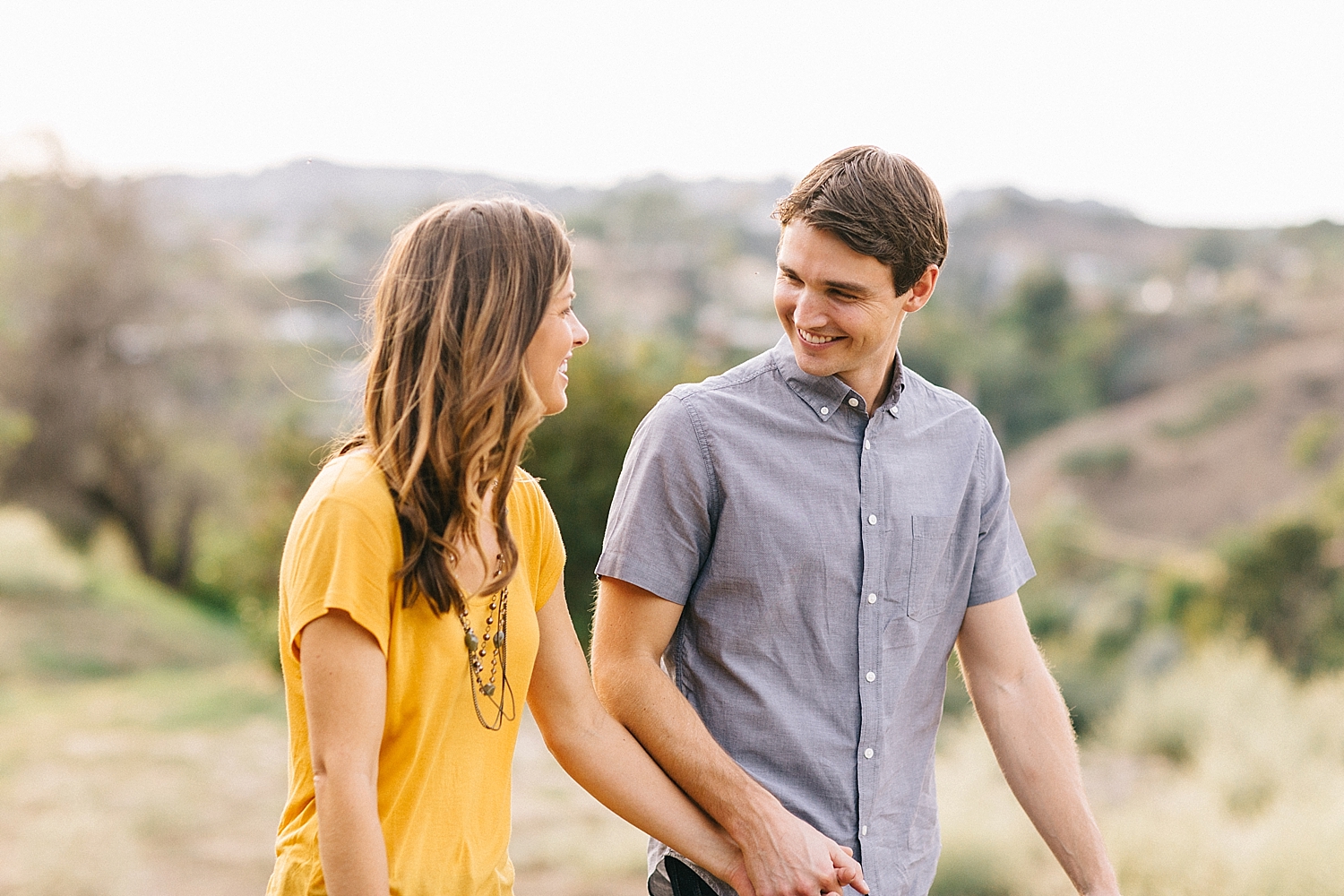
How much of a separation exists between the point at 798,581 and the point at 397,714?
2.19ft

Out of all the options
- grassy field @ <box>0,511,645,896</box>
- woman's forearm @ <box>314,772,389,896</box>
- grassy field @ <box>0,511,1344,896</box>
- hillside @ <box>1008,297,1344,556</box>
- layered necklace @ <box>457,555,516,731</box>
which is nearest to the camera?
woman's forearm @ <box>314,772,389,896</box>

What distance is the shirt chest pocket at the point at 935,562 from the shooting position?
179 centimetres

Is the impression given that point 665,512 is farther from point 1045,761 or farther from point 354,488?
point 1045,761

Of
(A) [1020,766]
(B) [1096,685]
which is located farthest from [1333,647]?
A: (A) [1020,766]

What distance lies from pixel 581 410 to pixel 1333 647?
18.8 feet

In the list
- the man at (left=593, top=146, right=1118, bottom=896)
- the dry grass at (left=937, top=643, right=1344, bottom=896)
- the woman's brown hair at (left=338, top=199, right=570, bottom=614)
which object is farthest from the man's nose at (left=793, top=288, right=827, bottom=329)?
the dry grass at (left=937, top=643, right=1344, bottom=896)

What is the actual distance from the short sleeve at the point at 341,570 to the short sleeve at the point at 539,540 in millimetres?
272

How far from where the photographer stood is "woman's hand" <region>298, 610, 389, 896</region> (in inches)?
49.4

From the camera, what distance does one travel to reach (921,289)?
1.88 meters

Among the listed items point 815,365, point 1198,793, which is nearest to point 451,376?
point 815,365

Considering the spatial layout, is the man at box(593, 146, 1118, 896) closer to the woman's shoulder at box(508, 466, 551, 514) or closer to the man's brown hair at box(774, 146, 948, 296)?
the man's brown hair at box(774, 146, 948, 296)

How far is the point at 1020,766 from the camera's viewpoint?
1911 millimetres

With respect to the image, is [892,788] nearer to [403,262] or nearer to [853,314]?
[853,314]

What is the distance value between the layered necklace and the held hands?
0.45 m
